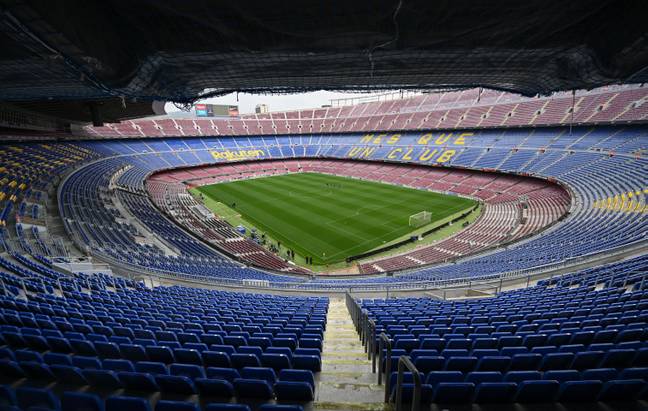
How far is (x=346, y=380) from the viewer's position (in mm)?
4625

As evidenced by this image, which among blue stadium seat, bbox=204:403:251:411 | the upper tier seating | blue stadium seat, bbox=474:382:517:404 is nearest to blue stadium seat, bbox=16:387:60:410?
blue stadium seat, bbox=204:403:251:411

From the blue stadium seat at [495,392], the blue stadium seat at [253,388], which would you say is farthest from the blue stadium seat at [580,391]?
the blue stadium seat at [253,388]

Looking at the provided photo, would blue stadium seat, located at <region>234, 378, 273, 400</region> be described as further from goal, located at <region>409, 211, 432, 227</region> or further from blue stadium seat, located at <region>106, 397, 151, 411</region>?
goal, located at <region>409, 211, 432, 227</region>

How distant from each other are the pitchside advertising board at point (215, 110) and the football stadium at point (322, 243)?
4831 centimetres

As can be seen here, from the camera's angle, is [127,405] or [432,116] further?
[432,116]

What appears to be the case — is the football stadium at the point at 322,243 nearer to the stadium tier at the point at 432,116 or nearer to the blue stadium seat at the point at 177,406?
the blue stadium seat at the point at 177,406

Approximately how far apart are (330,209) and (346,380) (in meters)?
30.5

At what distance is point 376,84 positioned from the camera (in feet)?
53.6

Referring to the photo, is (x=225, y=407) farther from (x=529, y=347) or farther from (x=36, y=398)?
(x=529, y=347)

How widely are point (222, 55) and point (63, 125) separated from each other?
146ft

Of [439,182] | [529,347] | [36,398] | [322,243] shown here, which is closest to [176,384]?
[36,398]

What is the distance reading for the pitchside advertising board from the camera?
3223 inches

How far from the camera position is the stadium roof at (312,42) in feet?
26.2

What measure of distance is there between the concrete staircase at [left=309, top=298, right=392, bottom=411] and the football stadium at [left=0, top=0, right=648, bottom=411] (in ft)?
0.17
